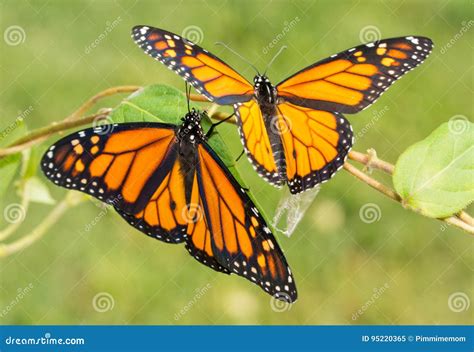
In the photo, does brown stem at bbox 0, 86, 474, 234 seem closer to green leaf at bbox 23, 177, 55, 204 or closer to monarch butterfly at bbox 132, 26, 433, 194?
monarch butterfly at bbox 132, 26, 433, 194

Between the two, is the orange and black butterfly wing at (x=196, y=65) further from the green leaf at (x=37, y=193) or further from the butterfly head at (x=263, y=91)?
the green leaf at (x=37, y=193)

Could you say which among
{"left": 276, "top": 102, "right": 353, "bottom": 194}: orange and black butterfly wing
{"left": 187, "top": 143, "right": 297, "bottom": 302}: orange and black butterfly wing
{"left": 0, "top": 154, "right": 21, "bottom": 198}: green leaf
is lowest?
{"left": 0, "top": 154, "right": 21, "bottom": 198}: green leaf

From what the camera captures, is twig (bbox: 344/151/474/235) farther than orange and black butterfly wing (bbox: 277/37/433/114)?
No

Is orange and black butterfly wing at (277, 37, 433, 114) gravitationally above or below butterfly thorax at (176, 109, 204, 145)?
above

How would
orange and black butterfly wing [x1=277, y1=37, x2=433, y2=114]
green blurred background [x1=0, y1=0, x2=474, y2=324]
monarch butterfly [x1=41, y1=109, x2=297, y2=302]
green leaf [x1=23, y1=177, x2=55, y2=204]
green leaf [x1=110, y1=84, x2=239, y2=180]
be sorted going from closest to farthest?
green leaf [x1=110, y1=84, x2=239, y2=180]
monarch butterfly [x1=41, y1=109, x2=297, y2=302]
orange and black butterfly wing [x1=277, y1=37, x2=433, y2=114]
green leaf [x1=23, y1=177, x2=55, y2=204]
green blurred background [x1=0, y1=0, x2=474, y2=324]

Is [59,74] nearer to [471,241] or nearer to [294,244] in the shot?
[294,244]

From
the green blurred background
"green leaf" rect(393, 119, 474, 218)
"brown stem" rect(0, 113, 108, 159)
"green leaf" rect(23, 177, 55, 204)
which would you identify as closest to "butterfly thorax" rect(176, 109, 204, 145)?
"brown stem" rect(0, 113, 108, 159)

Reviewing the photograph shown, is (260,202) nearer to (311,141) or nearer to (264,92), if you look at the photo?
(311,141)
